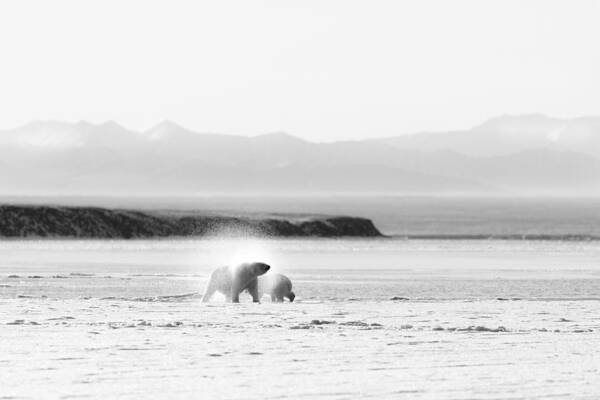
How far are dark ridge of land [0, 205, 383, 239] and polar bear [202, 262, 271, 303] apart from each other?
38.0 m

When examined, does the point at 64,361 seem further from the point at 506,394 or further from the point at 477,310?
the point at 477,310

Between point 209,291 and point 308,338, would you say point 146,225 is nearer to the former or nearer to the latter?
point 209,291

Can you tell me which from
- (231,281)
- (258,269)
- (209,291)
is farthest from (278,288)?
(209,291)

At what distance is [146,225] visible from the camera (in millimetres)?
66875

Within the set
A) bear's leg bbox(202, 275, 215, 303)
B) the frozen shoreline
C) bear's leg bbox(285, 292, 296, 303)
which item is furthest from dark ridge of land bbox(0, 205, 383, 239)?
bear's leg bbox(285, 292, 296, 303)

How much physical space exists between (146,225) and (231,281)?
42640 mm

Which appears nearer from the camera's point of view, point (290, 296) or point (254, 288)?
point (290, 296)

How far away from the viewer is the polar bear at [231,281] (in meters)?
24.6

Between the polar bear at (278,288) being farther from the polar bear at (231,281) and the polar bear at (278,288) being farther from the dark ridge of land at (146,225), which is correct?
the dark ridge of land at (146,225)

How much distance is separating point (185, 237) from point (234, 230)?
16.8 feet

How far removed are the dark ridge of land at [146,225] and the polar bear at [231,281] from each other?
125 ft

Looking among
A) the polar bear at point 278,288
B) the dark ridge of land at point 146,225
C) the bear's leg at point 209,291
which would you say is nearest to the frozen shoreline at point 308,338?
the bear's leg at point 209,291

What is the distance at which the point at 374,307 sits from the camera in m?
21.4

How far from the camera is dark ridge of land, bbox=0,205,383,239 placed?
6306cm
